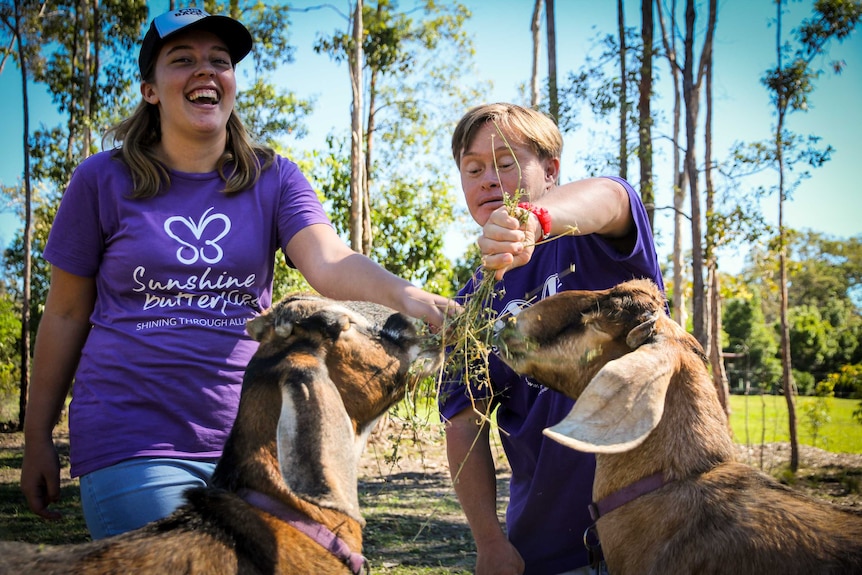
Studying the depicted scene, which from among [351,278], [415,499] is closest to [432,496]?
[415,499]

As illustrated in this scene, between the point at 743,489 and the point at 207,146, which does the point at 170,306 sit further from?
the point at 743,489

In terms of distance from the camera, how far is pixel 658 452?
3213mm

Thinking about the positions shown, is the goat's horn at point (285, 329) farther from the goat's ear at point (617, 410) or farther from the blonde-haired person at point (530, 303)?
the goat's ear at point (617, 410)

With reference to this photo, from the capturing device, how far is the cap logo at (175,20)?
12.5ft

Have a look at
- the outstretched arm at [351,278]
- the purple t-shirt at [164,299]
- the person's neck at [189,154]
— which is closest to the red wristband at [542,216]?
the outstretched arm at [351,278]

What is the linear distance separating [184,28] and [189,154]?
697 mm

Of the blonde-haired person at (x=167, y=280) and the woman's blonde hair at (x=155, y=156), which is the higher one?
the woman's blonde hair at (x=155, y=156)

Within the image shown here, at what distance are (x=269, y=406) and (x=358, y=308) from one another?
714mm

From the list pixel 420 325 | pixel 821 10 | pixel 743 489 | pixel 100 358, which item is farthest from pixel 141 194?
pixel 821 10

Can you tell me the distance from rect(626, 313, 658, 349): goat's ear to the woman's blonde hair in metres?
2.29

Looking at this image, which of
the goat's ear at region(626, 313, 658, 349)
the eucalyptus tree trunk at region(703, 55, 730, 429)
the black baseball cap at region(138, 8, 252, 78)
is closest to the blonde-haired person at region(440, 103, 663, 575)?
the goat's ear at region(626, 313, 658, 349)

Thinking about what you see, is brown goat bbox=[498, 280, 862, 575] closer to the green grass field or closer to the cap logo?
the cap logo

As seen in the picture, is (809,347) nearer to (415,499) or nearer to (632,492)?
(415,499)

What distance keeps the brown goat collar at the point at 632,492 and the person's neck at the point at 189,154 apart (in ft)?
9.34
